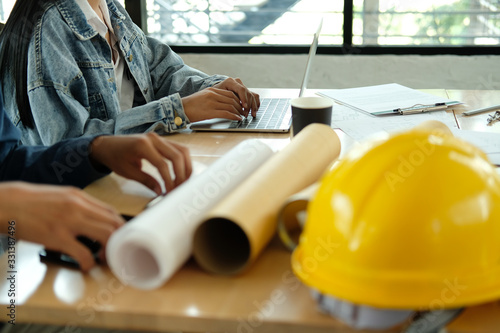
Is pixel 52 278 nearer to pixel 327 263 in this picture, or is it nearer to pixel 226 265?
pixel 226 265

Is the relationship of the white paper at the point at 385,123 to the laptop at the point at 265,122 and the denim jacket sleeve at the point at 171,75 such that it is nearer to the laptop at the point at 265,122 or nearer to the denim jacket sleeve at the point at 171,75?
the laptop at the point at 265,122

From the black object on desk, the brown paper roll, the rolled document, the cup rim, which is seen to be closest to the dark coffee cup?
the cup rim

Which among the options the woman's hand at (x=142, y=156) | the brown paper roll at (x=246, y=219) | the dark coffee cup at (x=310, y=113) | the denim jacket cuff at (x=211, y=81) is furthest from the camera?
the denim jacket cuff at (x=211, y=81)

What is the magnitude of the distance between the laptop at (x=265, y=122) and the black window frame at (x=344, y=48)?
4.78 feet

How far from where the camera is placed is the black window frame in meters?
2.76

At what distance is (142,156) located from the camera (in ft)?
2.74

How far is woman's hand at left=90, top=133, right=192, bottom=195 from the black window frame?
2085 millimetres

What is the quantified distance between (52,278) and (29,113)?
75 centimetres

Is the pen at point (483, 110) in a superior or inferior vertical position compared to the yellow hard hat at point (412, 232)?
inferior

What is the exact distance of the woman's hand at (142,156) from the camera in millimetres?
813

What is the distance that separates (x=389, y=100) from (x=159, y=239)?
104 centimetres

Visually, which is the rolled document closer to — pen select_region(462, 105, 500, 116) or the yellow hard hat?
the yellow hard hat

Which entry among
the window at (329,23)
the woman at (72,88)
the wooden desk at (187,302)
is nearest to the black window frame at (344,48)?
the window at (329,23)

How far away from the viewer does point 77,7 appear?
135cm
